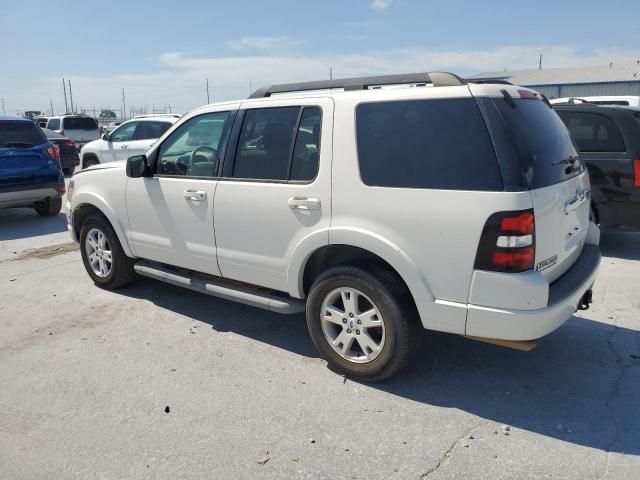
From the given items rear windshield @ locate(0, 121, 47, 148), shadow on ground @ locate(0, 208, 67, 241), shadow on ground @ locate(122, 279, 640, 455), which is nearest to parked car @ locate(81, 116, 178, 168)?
shadow on ground @ locate(0, 208, 67, 241)

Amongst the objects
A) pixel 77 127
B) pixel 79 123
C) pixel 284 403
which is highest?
pixel 79 123

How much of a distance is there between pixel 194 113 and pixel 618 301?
4307 mm

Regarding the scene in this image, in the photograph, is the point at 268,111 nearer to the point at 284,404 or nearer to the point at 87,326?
the point at 284,404

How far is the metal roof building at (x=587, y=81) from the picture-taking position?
143 ft

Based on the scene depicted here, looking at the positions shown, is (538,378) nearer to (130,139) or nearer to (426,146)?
(426,146)

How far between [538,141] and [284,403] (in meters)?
2.28

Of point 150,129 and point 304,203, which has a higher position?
point 150,129

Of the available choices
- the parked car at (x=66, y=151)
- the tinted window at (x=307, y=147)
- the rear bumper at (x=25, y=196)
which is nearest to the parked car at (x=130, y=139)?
the parked car at (x=66, y=151)

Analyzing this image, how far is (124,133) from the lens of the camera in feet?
46.4

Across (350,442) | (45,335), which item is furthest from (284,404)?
(45,335)

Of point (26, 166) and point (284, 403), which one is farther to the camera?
point (26, 166)

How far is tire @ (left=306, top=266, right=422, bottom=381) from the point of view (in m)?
3.46

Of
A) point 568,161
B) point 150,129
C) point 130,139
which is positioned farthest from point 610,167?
point 130,139

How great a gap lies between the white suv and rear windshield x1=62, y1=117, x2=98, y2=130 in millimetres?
19116
